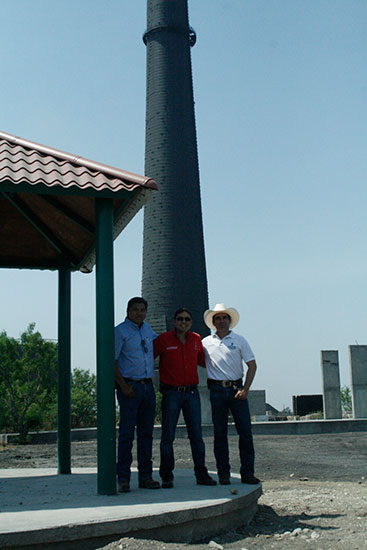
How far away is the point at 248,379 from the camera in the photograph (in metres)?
6.62

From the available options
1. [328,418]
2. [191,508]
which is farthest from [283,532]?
[328,418]

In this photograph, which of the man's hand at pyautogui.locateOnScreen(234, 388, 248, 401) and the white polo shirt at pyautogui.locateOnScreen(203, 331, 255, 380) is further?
the white polo shirt at pyautogui.locateOnScreen(203, 331, 255, 380)

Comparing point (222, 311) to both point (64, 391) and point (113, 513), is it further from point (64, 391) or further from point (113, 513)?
point (64, 391)

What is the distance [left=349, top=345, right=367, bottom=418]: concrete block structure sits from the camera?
974 inches

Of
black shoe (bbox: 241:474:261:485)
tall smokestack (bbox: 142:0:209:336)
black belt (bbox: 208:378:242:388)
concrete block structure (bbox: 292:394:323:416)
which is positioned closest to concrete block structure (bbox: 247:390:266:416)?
concrete block structure (bbox: 292:394:323:416)

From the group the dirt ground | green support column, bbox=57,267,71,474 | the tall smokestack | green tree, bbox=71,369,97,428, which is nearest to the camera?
the dirt ground

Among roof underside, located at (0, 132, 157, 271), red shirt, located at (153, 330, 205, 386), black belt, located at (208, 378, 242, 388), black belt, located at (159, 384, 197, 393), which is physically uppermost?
roof underside, located at (0, 132, 157, 271)

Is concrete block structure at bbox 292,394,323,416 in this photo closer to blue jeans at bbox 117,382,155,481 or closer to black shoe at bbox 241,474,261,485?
black shoe at bbox 241,474,261,485

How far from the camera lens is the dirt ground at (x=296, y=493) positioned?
524 centimetres

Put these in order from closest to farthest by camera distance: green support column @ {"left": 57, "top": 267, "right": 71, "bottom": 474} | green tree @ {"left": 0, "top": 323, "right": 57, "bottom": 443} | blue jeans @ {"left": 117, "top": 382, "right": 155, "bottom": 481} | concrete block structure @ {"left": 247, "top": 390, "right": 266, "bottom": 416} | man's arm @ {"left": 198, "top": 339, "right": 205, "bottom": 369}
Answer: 1. blue jeans @ {"left": 117, "top": 382, "right": 155, "bottom": 481}
2. man's arm @ {"left": 198, "top": 339, "right": 205, "bottom": 369}
3. green support column @ {"left": 57, "top": 267, "right": 71, "bottom": 474}
4. green tree @ {"left": 0, "top": 323, "right": 57, "bottom": 443}
5. concrete block structure @ {"left": 247, "top": 390, "right": 266, "bottom": 416}

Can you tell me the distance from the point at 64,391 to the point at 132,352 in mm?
2407

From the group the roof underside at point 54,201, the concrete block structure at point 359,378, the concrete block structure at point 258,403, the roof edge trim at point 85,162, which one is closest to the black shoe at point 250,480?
the roof underside at point 54,201

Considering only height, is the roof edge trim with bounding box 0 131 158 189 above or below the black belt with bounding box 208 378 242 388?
above

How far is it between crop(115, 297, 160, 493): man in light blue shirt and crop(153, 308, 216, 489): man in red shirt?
137mm
